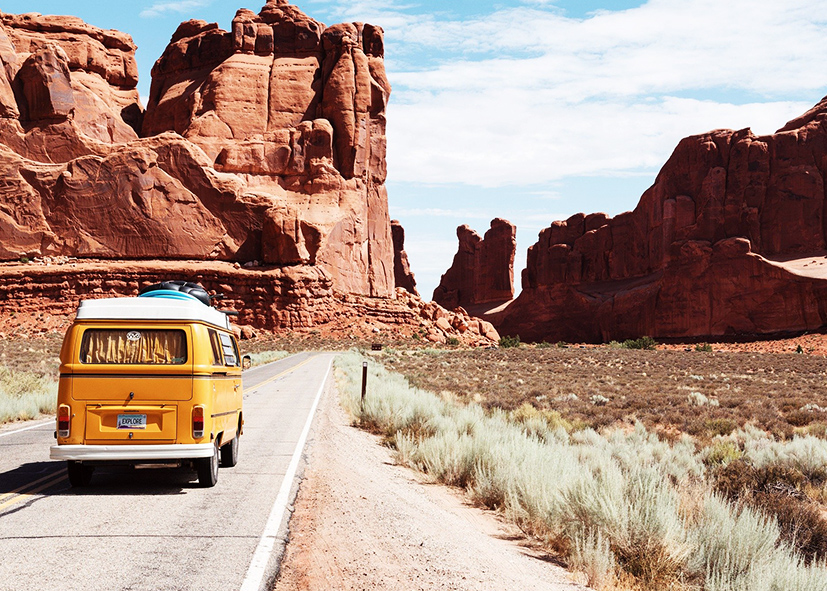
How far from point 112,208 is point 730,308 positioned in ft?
239

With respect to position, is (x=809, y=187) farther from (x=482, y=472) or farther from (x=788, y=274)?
(x=482, y=472)

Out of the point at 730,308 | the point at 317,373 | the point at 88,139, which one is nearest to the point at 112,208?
the point at 88,139

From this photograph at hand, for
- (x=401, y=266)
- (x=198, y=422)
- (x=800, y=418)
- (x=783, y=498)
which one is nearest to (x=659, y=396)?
(x=800, y=418)

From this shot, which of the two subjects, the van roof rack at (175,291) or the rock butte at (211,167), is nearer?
the van roof rack at (175,291)

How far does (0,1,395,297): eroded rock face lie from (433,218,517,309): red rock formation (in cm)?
4330

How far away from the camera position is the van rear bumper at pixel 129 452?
8367 mm

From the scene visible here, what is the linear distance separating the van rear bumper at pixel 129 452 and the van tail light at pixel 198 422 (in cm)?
13

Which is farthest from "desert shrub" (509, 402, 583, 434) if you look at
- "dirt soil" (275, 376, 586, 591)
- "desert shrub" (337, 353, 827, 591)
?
"dirt soil" (275, 376, 586, 591)

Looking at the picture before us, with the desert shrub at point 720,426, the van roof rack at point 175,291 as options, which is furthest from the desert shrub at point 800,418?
the van roof rack at point 175,291

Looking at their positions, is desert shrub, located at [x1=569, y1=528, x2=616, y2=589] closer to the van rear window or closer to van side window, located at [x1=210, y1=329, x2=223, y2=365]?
the van rear window

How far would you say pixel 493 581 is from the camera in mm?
5586

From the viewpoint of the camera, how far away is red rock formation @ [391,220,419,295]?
138125mm

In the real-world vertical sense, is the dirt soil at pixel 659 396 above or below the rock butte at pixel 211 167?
below

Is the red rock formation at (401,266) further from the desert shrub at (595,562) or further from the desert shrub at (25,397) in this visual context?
the desert shrub at (595,562)
